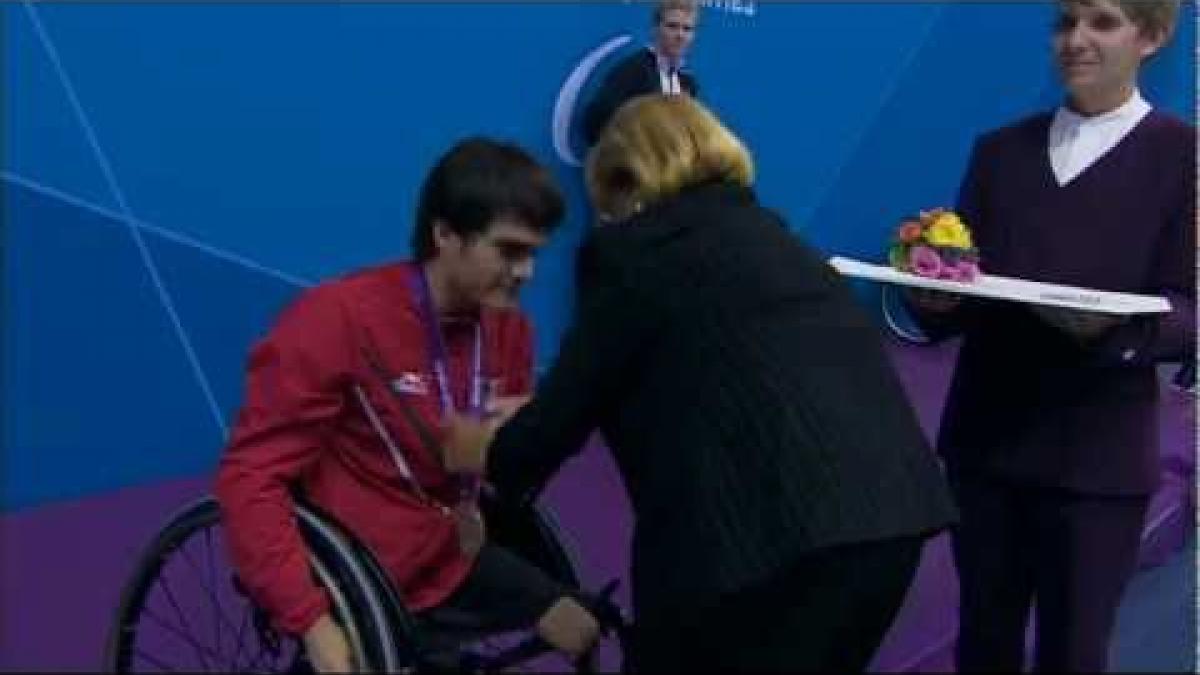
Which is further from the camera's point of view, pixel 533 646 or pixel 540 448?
pixel 533 646

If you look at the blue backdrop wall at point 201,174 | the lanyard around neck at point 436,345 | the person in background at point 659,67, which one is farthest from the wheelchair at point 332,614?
the person in background at point 659,67

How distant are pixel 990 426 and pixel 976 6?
261 cm

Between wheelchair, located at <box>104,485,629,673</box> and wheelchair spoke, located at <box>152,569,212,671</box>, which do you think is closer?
wheelchair, located at <box>104,485,629,673</box>

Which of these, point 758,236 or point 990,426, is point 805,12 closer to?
point 990,426

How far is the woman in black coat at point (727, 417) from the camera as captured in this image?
149 centimetres

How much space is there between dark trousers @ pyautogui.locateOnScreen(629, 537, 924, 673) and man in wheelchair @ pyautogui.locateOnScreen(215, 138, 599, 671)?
11.5 inches

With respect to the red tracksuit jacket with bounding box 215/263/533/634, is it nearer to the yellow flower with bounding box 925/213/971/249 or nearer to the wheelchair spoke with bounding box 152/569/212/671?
the wheelchair spoke with bounding box 152/569/212/671

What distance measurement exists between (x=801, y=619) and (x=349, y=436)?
0.59m

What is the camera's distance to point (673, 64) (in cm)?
360

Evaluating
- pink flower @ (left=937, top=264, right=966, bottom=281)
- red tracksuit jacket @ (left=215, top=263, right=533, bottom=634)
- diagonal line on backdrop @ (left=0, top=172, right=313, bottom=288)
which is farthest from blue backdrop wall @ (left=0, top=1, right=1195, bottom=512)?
pink flower @ (left=937, top=264, right=966, bottom=281)

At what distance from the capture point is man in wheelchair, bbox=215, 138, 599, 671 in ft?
Result: 5.53

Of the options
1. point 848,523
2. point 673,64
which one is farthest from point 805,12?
point 848,523

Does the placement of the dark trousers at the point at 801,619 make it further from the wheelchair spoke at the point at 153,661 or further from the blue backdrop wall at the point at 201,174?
the blue backdrop wall at the point at 201,174

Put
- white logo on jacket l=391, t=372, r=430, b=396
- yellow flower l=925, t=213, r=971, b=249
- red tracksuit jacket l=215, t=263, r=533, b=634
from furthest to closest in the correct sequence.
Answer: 1. yellow flower l=925, t=213, r=971, b=249
2. white logo on jacket l=391, t=372, r=430, b=396
3. red tracksuit jacket l=215, t=263, r=533, b=634
